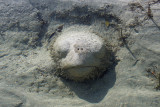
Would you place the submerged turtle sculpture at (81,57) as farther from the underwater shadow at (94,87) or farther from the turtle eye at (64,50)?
the underwater shadow at (94,87)

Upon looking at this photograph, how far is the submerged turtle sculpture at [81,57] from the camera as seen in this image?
296 cm

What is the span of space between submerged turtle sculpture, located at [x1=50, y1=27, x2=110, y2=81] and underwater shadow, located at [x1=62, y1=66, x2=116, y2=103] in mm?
126

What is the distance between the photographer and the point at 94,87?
3188 millimetres

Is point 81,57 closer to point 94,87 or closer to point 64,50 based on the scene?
point 64,50

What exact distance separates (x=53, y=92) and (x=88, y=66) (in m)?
0.91

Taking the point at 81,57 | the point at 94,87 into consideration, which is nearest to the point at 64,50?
the point at 81,57

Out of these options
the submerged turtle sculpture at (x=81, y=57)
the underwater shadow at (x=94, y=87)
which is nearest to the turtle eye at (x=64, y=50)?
the submerged turtle sculpture at (x=81, y=57)

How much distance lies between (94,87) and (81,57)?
2.48 feet

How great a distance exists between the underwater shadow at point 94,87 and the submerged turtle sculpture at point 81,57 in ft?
0.41

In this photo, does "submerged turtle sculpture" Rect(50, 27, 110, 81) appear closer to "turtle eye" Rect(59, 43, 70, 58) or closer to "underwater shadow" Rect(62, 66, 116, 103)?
"turtle eye" Rect(59, 43, 70, 58)

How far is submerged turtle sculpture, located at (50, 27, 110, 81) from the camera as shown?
9.73 feet

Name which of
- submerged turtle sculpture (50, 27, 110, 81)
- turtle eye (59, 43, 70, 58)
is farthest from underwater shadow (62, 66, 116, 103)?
turtle eye (59, 43, 70, 58)

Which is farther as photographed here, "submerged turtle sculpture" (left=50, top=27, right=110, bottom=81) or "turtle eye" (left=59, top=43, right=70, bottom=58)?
"turtle eye" (left=59, top=43, right=70, bottom=58)

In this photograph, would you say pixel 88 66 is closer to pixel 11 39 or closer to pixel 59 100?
pixel 59 100
